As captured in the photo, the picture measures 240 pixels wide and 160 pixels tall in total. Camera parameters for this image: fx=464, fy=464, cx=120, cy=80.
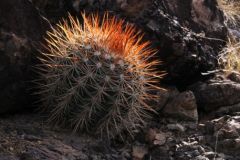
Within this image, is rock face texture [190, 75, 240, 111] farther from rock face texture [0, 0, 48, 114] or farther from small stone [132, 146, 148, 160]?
rock face texture [0, 0, 48, 114]

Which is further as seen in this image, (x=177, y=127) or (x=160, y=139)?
(x=177, y=127)

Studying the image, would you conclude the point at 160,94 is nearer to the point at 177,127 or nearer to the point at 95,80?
the point at 177,127

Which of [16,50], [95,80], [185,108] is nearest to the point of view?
[95,80]

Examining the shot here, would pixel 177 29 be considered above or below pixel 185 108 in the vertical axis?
above

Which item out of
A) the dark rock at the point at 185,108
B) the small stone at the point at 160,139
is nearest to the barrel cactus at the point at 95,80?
the small stone at the point at 160,139

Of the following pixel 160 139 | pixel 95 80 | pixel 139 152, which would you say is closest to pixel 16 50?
pixel 95 80

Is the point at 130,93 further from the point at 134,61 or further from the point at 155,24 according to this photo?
the point at 155,24

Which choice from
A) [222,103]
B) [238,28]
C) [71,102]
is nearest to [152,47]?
[222,103]
